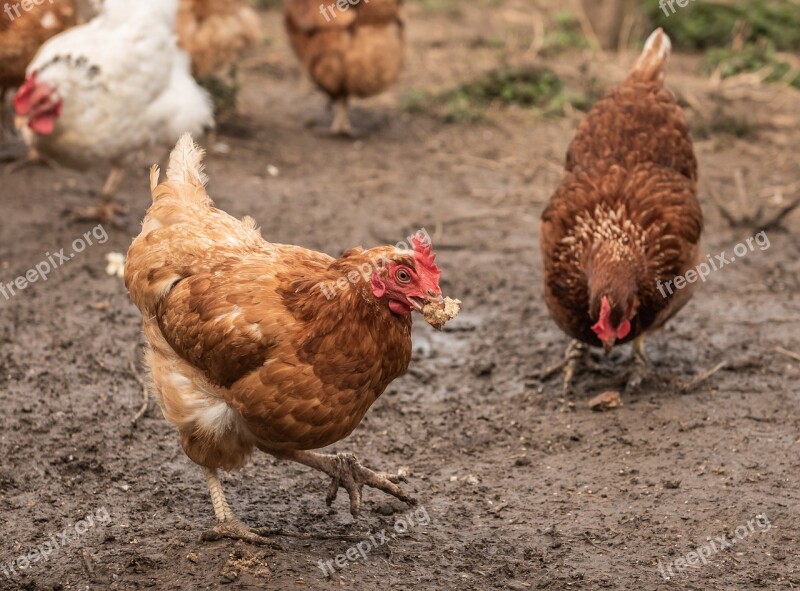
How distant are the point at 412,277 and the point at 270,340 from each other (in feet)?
1.90

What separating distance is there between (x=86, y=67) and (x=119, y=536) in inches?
146

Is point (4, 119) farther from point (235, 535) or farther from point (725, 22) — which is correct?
point (725, 22)

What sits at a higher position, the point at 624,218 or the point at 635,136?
the point at 635,136

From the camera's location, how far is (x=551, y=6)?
12.6m

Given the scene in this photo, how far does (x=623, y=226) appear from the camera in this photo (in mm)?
4918

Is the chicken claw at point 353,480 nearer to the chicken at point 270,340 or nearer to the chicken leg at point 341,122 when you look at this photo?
the chicken at point 270,340

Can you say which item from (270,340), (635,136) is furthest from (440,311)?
(635,136)

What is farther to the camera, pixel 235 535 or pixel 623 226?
pixel 623 226

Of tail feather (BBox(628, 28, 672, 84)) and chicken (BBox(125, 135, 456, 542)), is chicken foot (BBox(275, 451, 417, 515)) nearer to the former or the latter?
chicken (BBox(125, 135, 456, 542))

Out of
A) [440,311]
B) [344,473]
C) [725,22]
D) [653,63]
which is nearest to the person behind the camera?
[440,311]

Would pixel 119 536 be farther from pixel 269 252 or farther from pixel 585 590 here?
pixel 585 590

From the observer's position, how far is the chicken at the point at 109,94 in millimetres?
6387

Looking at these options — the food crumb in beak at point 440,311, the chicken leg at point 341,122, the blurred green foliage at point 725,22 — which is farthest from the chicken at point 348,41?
the food crumb in beak at point 440,311

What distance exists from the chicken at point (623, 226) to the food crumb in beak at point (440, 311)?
1.48m
